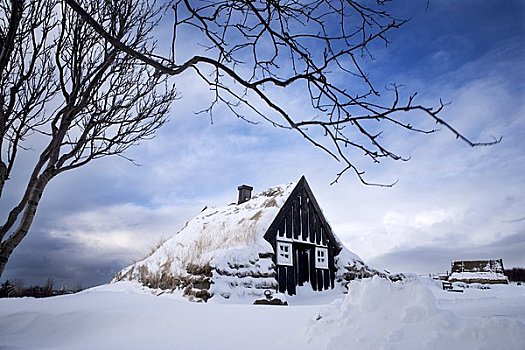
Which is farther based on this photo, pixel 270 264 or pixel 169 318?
pixel 270 264

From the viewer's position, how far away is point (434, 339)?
3240mm

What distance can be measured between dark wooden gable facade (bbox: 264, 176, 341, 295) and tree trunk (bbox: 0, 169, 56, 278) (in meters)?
9.29

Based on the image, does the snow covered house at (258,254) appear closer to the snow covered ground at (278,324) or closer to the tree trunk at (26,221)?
the snow covered ground at (278,324)

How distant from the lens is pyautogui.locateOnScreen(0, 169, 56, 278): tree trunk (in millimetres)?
5152

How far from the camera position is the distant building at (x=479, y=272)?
21016 millimetres

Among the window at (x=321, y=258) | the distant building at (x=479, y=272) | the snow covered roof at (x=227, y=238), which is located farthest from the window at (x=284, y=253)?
the distant building at (x=479, y=272)

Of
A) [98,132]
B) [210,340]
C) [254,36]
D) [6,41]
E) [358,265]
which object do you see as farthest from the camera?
[358,265]

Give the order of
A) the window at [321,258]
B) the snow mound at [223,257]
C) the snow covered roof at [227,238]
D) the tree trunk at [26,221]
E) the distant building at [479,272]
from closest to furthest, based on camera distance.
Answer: the tree trunk at [26,221] < the snow mound at [223,257] < the snow covered roof at [227,238] < the window at [321,258] < the distant building at [479,272]

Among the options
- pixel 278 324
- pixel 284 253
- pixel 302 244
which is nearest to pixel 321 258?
pixel 302 244

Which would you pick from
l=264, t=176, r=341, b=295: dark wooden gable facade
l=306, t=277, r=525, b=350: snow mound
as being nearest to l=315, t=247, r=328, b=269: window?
l=264, t=176, r=341, b=295: dark wooden gable facade

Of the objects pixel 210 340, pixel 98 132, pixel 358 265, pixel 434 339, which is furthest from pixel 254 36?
pixel 358 265

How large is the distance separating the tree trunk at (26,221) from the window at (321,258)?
466 inches

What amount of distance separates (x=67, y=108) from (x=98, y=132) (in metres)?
0.88

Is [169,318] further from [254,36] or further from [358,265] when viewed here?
[358,265]
